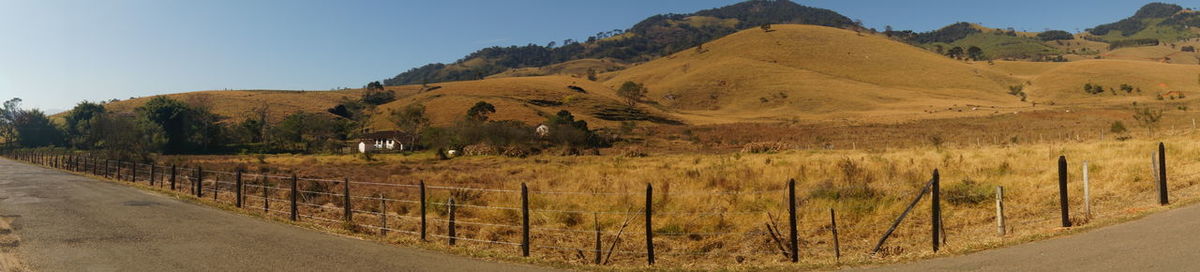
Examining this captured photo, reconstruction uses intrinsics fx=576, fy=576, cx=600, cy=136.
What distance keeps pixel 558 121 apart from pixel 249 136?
52299 mm

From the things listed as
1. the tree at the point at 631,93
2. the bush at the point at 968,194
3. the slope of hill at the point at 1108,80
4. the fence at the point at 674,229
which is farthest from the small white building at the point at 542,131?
the slope of hill at the point at 1108,80

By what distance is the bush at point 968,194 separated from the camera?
14.3m

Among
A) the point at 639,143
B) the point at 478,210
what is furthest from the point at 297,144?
the point at 478,210

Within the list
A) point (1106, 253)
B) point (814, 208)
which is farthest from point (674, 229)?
point (1106, 253)

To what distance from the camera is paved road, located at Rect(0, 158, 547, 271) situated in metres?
9.36

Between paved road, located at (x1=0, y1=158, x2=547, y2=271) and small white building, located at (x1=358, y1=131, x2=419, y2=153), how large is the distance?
62.3 meters

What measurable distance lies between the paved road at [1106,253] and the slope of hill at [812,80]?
94127 millimetres

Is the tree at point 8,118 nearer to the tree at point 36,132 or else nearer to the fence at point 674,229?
the tree at point 36,132

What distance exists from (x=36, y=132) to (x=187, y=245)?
131452mm

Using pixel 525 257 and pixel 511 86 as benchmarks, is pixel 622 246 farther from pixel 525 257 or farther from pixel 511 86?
pixel 511 86

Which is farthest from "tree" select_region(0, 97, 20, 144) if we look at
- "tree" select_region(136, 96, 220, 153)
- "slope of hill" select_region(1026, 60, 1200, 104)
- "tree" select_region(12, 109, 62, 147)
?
"slope of hill" select_region(1026, 60, 1200, 104)

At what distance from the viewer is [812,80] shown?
140 meters

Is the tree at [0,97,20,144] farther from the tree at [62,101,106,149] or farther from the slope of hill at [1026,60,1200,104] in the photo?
the slope of hill at [1026,60,1200,104]

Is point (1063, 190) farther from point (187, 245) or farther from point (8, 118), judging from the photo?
point (8, 118)
